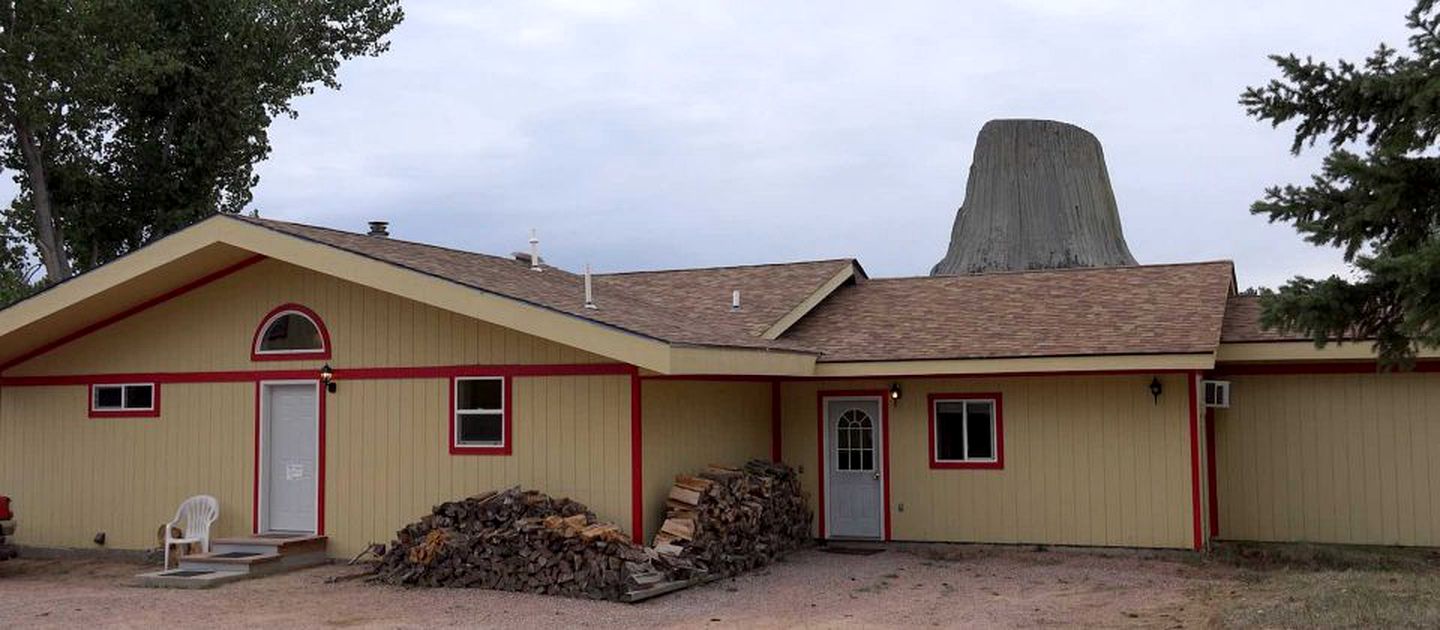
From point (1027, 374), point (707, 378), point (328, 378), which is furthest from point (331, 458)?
point (1027, 374)

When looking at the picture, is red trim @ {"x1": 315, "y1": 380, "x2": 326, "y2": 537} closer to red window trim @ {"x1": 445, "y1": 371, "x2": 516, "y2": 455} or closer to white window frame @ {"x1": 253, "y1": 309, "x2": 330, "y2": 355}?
white window frame @ {"x1": 253, "y1": 309, "x2": 330, "y2": 355}

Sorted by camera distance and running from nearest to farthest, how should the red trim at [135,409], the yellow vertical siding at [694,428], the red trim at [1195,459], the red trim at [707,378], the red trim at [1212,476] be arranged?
the red trim at [707,378]
the yellow vertical siding at [694,428]
the red trim at [1195,459]
the red trim at [135,409]
the red trim at [1212,476]

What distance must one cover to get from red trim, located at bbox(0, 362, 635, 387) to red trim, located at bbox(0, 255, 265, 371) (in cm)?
27

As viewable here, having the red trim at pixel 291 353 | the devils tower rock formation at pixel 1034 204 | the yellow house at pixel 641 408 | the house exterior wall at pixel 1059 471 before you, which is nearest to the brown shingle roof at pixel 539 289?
the yellow house at pixel 641 408

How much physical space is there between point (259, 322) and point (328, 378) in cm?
111

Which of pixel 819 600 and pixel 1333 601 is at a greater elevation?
pixel 1333 601

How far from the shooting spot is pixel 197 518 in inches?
555

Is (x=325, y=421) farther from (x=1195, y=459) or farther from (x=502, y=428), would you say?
(x=1195, y=459)

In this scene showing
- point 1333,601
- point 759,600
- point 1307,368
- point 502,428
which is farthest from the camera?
point 1307,368

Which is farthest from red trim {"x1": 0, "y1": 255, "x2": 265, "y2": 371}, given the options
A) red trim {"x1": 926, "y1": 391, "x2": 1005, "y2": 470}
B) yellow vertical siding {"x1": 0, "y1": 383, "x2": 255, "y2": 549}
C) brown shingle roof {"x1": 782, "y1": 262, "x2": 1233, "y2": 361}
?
red trim {"x1": 926, "y1": 391, "x2": 1005, "y2": 470}

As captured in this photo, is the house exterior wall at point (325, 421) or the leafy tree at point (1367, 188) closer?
the leafy tree at point (1367, 188)

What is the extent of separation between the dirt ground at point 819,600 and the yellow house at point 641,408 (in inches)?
41.6

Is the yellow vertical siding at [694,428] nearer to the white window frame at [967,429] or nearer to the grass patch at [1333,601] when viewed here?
the white window frame at [967,429]

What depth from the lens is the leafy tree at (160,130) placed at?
24.5 metres
